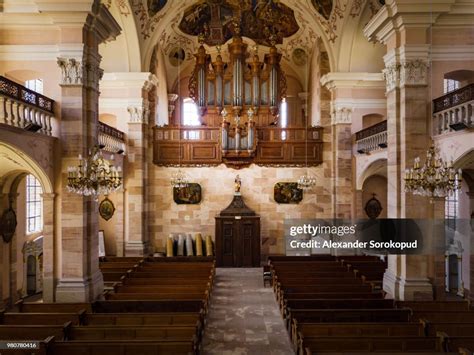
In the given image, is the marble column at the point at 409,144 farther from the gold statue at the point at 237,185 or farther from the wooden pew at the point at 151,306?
the gold statue at the point at 237,185

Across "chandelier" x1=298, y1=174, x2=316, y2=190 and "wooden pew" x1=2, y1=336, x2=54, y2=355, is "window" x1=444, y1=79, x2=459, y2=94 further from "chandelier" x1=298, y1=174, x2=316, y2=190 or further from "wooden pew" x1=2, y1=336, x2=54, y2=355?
"wooden pew" x1=2, y1=336, x2=54, y2=355

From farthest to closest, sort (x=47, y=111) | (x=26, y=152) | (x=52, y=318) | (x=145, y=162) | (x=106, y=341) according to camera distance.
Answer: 1. (x=145, y=162)
2. (x=47, y=111)
3. (x=26, y=152)
4. (x=52, y=318)
5. (x=106, y=341)

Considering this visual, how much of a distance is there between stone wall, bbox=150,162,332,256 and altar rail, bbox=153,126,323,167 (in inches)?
20.1

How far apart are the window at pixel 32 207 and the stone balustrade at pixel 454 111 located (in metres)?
13.6

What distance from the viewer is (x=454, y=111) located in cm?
1105

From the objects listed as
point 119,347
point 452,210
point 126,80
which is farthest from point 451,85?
point 119,347

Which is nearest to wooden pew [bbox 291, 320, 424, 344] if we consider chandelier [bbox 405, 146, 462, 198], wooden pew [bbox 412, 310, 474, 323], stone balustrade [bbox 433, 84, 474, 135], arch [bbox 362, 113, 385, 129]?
wooden pew [bbox 412, 310, 474, 323]

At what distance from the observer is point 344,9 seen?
18.4m

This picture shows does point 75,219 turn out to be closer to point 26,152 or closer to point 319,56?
point 26,152

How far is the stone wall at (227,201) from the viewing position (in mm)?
21125

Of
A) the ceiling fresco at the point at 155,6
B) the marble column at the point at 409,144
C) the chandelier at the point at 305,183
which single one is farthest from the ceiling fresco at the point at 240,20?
the marble column at the point at 409,144

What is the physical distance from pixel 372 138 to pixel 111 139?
9.86m

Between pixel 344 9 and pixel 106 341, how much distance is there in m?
15.7

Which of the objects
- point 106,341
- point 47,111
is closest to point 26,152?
point 47,111
